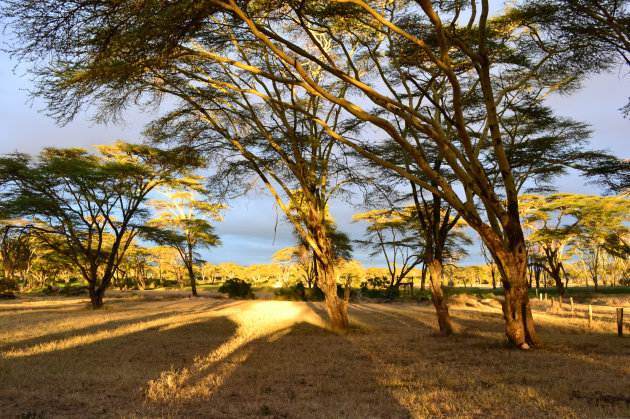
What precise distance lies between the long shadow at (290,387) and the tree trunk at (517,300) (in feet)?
9.68

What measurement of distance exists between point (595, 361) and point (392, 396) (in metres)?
3.90

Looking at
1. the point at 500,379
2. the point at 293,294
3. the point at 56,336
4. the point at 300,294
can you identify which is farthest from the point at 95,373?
the point at 300,294

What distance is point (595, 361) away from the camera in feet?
19.5

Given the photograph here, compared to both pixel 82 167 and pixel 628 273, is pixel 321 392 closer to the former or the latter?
pixel 82 167

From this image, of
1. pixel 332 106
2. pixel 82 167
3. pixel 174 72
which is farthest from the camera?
pixel 82 167

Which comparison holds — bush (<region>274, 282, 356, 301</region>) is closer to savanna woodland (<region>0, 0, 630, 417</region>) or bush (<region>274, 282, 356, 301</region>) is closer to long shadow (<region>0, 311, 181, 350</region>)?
savanna woodland (<region>0, 0, 630, 417</region>)

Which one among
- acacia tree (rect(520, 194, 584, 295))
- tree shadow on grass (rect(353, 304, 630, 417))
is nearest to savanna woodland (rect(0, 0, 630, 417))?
tree shadow on grass (rect(353, 304, 630, 417))

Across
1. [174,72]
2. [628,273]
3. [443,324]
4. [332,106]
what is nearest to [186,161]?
[174,72]

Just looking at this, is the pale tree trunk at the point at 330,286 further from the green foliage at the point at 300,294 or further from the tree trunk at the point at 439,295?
the green foliage at the point at 300,294

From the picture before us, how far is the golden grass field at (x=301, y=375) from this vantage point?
12.1ft

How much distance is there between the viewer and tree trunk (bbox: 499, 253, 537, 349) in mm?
7172

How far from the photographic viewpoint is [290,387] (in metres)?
4.59

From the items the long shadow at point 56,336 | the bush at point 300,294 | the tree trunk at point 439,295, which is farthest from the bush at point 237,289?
the tree trunk at point 439,295

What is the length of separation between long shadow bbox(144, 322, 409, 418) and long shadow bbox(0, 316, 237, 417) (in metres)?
0.61
